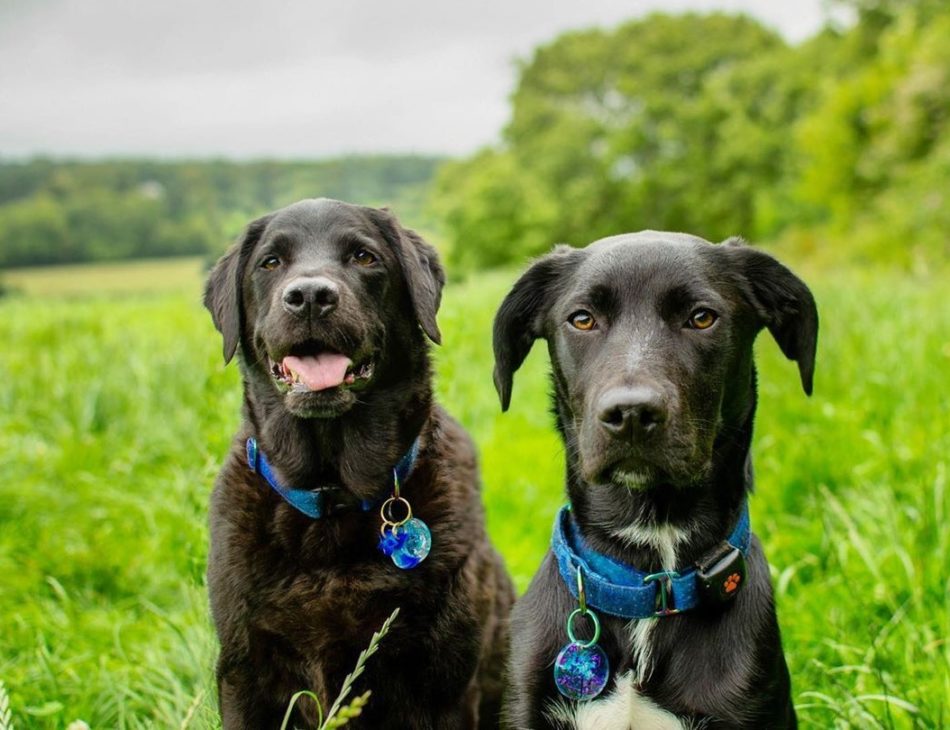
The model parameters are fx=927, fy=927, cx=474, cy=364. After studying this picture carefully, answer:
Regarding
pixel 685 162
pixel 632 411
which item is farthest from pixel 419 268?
pixel 685 162

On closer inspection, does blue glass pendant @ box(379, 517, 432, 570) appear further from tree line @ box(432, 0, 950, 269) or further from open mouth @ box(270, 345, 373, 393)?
tree line @ box(432, 0, 950, 269)

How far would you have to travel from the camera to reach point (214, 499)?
3.14 meters

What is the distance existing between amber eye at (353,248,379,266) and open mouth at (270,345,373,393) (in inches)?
14.9

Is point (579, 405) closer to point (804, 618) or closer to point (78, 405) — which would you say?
point (804, 618)

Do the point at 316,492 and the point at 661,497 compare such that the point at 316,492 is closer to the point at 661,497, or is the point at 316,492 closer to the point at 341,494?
the point at 341,494

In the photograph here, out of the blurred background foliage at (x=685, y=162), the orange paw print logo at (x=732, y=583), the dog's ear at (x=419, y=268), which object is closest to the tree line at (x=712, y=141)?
the blurred background foliage at (x=685, y=162)

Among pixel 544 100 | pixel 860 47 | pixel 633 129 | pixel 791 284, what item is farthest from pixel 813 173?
pixel 791 284

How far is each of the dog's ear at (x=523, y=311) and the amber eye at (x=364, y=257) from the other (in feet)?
2.41

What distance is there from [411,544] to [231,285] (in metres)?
1.16

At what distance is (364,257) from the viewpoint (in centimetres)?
333

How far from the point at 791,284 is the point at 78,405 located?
587cm

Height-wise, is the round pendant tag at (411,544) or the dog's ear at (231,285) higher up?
the dog's ear at (231,285)

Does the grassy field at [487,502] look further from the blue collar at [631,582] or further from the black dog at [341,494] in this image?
the blue collar at [631,582]

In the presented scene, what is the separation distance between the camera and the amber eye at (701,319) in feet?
8.04
